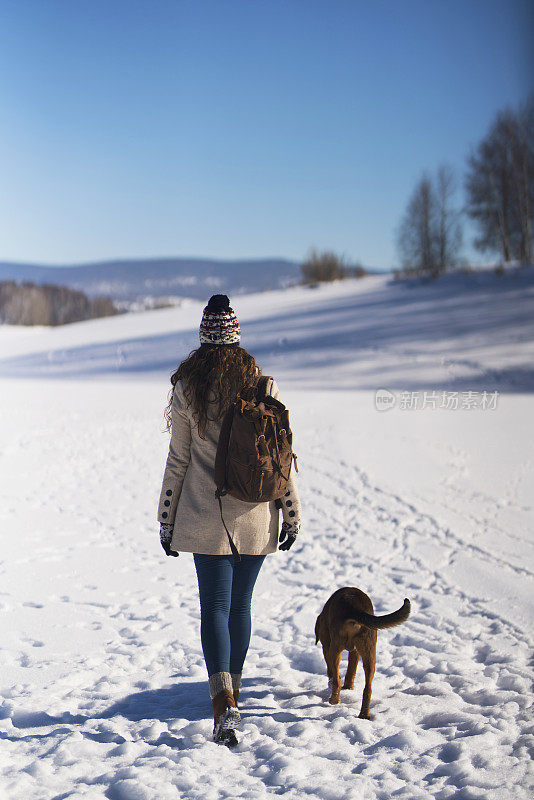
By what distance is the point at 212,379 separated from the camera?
2518mm

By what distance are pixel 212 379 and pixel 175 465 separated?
328 millimetres

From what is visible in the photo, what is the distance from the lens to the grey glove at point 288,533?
2.63 metres

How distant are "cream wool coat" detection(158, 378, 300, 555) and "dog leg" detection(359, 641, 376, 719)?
1.68 ft

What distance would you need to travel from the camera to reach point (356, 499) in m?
6.57

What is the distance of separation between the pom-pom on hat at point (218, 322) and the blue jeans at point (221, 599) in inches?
29.2

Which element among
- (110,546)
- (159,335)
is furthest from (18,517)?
(159,335)

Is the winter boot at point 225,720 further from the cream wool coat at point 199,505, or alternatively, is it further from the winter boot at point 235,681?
the cream wool coat at point 199,505

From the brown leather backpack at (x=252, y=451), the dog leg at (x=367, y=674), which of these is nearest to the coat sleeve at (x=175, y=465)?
the brown leather backpack at (x=252, y=451)


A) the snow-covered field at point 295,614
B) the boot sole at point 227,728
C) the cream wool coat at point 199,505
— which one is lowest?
the snow-covered field at point 295,614

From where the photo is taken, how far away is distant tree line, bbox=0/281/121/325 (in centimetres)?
4934

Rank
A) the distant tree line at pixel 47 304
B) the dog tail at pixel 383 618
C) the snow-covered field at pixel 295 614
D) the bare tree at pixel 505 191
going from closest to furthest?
the snow-covered field at pixel 295 614 < the dog tail at pixel 383 618 < the bare tree at pixel 505 191 < the distant tree line at pixel 47 304

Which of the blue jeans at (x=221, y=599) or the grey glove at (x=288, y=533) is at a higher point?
the grey glove at (x=288, y=533)

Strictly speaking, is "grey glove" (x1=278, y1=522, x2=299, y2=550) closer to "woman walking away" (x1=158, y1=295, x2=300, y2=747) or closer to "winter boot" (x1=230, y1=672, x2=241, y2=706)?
"woman walking away" (x1=158, y1=295, x2=300, y2=747)

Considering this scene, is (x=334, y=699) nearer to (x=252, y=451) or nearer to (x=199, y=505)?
(x=199, y=505)
